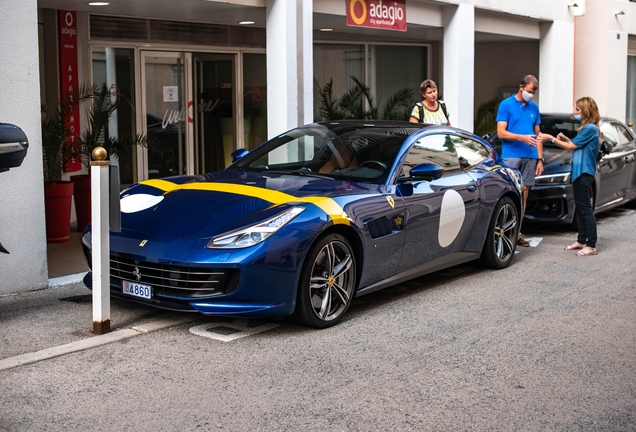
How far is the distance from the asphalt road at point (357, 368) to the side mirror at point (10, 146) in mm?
1165

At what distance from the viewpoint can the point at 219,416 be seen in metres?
4.41

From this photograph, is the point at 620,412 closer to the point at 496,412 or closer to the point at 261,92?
the point at 496,412

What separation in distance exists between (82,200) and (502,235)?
5.20m

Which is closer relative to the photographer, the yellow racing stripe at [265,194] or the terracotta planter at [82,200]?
the yellow racing stripe at [265,194]

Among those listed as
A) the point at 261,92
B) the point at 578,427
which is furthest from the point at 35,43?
the point at 261,92

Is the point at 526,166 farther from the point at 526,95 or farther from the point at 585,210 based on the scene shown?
the point at 585,210

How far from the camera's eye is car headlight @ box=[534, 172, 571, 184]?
10508 millimetres

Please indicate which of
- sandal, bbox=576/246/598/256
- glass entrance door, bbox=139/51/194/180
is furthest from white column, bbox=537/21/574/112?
sandal, bbox=576/246/598/256

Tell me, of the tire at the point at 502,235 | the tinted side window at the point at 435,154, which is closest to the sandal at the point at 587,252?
the tire at the point at 502,235

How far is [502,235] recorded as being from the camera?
8.48 metres

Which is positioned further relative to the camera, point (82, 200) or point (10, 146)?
point (82, 200)

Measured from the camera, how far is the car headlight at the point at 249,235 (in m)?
5.71

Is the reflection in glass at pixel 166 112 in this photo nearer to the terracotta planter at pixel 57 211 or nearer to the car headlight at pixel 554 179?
the terracotta planter at pixel 57 211

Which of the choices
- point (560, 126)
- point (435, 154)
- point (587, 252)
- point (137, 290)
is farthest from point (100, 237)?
point (560, 126)
